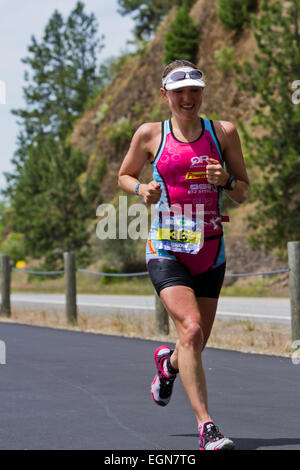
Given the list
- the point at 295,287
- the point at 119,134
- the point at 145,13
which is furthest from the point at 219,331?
the point at 145,13

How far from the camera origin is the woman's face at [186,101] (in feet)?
18.1

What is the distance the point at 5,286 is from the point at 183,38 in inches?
1381

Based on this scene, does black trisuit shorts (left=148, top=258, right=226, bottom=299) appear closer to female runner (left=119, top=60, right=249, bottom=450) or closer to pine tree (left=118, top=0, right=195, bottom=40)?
female runner (left=119, top=60, right=249, bottom=450)

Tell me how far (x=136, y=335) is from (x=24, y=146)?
Answer: 187 feet

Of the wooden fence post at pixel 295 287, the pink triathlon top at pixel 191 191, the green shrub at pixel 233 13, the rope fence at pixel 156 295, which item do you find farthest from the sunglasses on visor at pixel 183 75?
the green shrub at pixel 233 13

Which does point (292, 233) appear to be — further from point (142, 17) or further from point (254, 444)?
point (142, 17)

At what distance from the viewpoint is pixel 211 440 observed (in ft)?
15.8

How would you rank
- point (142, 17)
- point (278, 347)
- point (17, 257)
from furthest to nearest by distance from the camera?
point (142, 17)
point (17, 257)
point (278, 347)

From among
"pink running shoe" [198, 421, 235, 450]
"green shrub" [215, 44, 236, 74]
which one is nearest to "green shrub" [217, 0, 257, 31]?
"green shrub" [215, 44, 236, 74]

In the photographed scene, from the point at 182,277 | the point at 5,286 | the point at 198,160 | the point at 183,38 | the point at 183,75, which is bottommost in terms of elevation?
the point at 182,277

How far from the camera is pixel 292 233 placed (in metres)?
24.9

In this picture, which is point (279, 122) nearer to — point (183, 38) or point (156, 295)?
point (156, 295)

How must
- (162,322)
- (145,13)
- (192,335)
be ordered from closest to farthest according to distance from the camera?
1. (192,335)
2. (162,322)
3. (145,13)
